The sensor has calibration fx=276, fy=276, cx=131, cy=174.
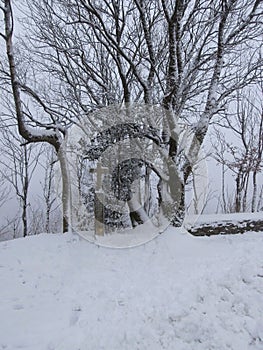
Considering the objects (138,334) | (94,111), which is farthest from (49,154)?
(138,334)

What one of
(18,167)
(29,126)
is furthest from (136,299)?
(18,167)

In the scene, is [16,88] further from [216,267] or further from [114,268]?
[216,267]

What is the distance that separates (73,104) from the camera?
8445mm

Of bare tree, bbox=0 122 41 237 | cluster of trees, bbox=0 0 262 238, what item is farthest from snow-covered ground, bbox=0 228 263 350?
bare tree, bbox=0 122 41 237

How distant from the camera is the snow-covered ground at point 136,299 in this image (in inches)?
97.4

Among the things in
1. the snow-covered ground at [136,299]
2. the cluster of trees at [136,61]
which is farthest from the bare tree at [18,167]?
the snow-covered ground at [136,299]

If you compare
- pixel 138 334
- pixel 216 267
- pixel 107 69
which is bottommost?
pixel 138 334

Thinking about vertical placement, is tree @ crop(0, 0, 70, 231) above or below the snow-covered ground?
above

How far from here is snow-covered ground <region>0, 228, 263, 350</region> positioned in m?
2.47

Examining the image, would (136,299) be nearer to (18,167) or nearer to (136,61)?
(136,61)

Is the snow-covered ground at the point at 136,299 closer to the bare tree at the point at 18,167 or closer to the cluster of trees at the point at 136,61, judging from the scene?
the cluster of trees at the point at 136,61

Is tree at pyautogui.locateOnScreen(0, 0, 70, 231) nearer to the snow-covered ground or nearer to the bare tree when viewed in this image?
the snow-covered ground

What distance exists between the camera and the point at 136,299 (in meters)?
3.23

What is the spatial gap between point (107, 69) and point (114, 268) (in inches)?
263
